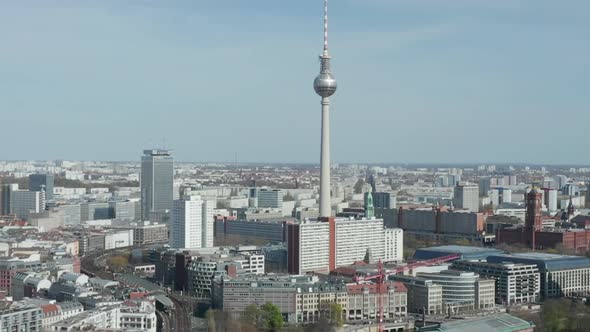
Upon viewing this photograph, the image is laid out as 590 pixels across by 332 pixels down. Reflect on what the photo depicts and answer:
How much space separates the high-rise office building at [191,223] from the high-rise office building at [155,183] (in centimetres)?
1297

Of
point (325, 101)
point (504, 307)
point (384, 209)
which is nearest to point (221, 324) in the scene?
point (504, 307)

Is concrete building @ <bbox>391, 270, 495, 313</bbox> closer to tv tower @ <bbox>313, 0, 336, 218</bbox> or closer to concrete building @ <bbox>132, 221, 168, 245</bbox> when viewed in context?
tv tower @ <bbox>313, 0, 336, 218</bbox>

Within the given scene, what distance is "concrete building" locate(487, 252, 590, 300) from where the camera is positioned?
2736 centimetres

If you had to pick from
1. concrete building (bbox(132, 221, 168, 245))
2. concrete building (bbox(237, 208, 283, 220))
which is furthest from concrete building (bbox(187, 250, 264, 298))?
concrete building (bbox(237, 208, 283, 220))

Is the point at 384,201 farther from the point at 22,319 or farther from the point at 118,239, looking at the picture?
the point at 22,319

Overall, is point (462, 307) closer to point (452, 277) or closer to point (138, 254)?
point (452, 277)

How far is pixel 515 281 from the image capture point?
26.5 m

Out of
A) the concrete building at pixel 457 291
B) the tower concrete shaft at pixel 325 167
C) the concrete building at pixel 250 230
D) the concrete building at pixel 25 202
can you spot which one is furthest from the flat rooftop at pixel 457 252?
the concrete building at pixel 25 202

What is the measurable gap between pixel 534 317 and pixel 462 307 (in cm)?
236

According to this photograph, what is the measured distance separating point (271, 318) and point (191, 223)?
49.4 ft

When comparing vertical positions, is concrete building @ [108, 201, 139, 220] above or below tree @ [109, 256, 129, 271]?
above

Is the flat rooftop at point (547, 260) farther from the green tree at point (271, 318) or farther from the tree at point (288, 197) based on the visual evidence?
the tree at point (288, 197)

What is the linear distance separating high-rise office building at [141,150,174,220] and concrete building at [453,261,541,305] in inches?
987

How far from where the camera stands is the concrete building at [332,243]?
2983cm
